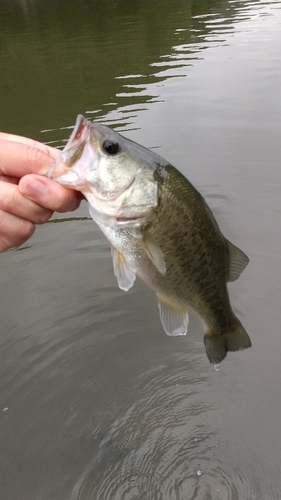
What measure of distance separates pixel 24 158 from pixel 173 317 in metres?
1.01

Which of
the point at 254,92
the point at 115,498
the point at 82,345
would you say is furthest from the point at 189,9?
the point at 115,498

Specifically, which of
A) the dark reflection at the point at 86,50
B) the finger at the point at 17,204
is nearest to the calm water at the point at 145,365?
the dark reflection at the point at 86,50

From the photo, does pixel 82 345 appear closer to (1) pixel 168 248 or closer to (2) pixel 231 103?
(1) pixel 168 248

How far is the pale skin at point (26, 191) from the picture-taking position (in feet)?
6.27

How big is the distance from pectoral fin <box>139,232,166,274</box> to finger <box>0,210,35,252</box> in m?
0.58

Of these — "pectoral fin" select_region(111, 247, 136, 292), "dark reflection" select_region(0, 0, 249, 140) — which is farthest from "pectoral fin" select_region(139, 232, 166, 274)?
"dark reflection" select_region(0, 0, 249, 140)

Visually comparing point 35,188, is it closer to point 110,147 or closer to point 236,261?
point 110,147

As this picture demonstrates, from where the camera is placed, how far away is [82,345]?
414 cm

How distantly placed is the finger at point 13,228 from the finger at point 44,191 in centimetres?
19

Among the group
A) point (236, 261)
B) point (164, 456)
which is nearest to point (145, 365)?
point (164, 456)

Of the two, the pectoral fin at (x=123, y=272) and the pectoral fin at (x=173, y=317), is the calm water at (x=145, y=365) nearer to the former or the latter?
the pectoral fin at (x=173, y=317)

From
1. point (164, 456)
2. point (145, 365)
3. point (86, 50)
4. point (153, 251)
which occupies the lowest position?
point (164, 456)

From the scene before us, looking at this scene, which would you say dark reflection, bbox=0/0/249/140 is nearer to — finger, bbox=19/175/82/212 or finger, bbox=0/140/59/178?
finger, bbox=0/140/59/178

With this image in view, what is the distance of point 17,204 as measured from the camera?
2.00 metres
